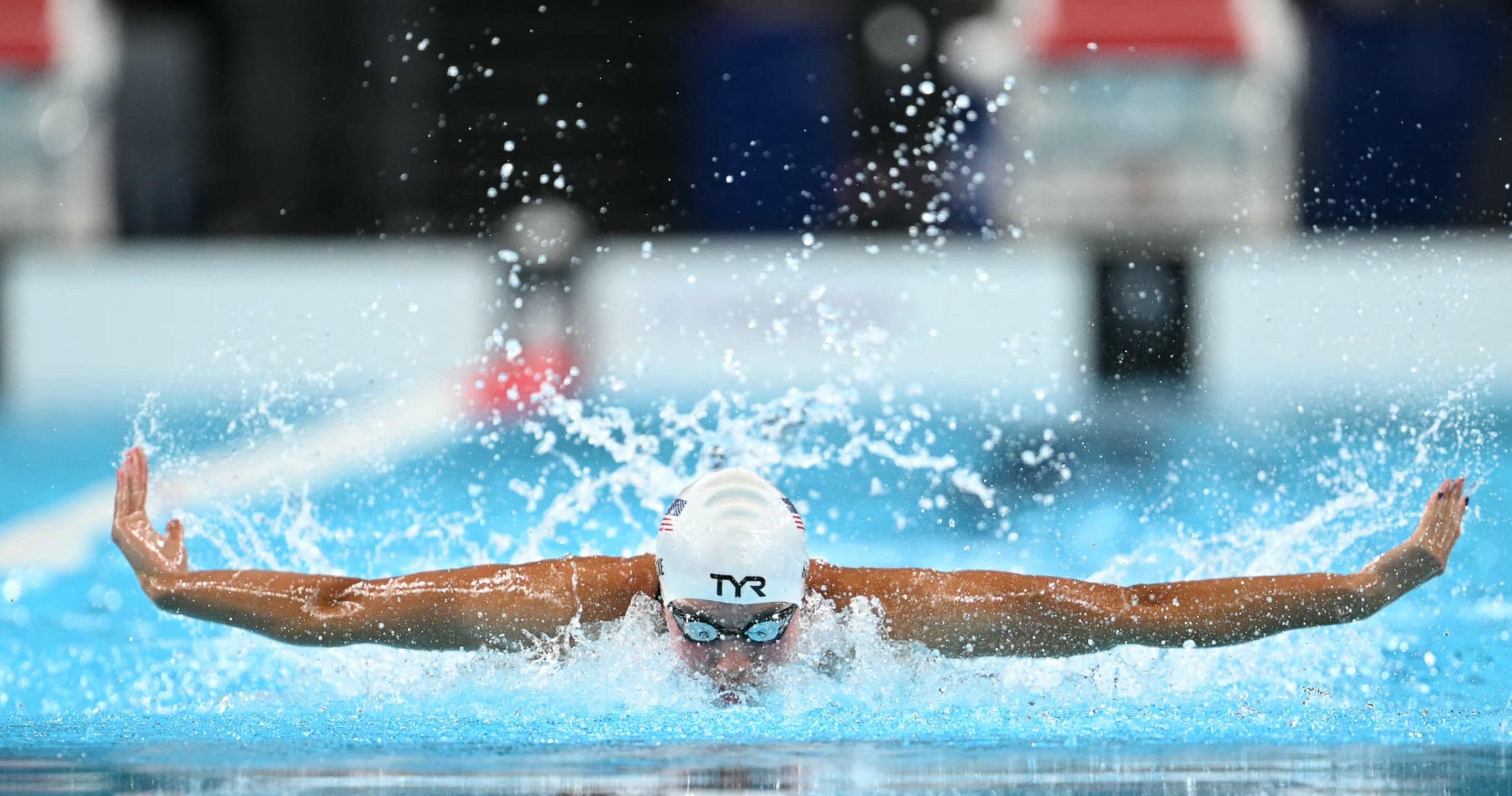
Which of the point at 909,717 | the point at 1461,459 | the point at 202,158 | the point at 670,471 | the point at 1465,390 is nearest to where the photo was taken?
the point at 909,717

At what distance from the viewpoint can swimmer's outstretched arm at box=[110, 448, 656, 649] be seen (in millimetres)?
3830

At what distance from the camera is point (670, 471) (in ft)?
19.7

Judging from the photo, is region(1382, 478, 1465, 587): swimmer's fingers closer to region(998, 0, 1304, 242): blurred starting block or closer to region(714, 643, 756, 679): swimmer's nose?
region(714, 643, 756, 679): swimmer's nose

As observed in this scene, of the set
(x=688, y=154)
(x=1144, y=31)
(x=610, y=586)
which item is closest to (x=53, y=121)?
(x=688, y=154)

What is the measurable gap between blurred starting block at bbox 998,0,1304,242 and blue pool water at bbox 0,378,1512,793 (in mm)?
1223

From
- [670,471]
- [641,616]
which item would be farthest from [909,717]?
[670,471]

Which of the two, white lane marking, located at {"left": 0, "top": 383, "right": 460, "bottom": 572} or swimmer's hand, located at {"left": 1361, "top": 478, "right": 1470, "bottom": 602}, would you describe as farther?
white lane marking, located at {"left": 0, "top": 383, "right": 460, "bottom": 572}

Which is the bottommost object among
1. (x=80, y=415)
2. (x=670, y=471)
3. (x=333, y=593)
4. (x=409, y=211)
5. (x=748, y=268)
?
(x=333, y=593)

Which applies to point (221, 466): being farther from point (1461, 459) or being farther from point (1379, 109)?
point (1379, 109)

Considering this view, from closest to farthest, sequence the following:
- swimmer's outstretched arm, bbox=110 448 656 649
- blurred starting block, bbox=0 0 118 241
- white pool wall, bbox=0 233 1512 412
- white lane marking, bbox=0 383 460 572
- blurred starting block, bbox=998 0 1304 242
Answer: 1. swimmer's outstretched arm, bbox=110 448 656 649
2. white lane marking, bbox=0 383 460 572
3. white pool wall, bbox=0 233 1512 412
4. blurred starting block, bbox=998 0 1304 242
5. blurred starting block, bbox=0 0 118 241

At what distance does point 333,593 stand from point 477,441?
535 cm

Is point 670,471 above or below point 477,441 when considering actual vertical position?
below

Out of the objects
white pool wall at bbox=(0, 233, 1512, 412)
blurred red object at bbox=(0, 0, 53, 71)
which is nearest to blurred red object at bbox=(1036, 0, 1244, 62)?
white pool wall at bbox=(0, 233, 1512, 412)

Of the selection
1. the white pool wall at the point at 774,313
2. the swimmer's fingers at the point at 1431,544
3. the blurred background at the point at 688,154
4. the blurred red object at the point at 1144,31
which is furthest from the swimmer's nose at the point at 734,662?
the blurred red object at the point at 1144,31
